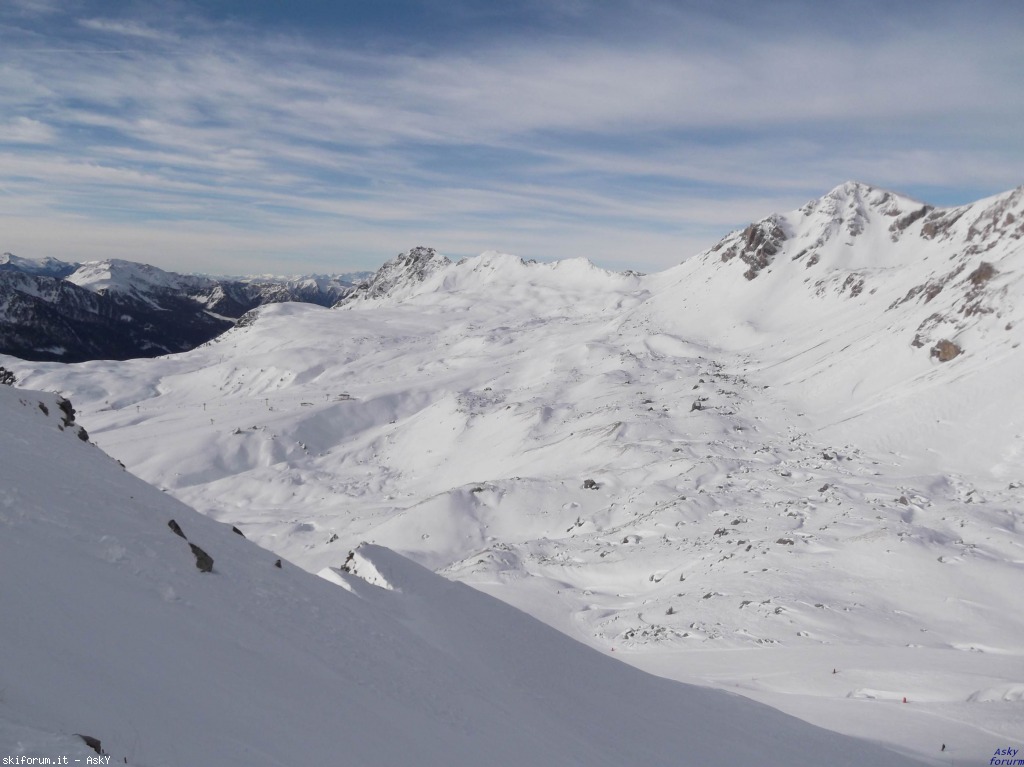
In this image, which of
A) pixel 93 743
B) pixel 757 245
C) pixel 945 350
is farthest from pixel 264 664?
pixel 757 245

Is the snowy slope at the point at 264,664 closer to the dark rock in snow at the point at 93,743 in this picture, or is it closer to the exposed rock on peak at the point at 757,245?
the dark rock in snow at the point at 93,743

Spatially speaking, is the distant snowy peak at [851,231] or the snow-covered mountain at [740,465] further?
the distant snowy peak at [851,231]

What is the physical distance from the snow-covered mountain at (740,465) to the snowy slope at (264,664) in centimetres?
472

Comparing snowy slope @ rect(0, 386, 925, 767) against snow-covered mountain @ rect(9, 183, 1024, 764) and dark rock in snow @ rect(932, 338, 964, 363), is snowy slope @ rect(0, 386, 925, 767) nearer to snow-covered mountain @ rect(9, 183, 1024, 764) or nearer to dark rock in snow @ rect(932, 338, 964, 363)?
snow-covered mountain @ rect(9, 183, 1024, 764)

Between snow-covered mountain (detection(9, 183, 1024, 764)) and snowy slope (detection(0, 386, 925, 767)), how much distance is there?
→ 15.5 feet

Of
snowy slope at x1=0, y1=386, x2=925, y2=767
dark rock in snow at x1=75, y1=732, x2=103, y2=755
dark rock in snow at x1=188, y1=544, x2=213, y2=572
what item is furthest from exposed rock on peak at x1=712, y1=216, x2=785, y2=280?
dark rock in snow at x1=75, y1=732, x2=103, y2=755

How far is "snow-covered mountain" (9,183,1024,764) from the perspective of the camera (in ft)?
66.7

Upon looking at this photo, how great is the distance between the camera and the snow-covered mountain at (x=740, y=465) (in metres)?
20.3

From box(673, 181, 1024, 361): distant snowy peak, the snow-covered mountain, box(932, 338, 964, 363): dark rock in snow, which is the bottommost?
the snow-covered mountain

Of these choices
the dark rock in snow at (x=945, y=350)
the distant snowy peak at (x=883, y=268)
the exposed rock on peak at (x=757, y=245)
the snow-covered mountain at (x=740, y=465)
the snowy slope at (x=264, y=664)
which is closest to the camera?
the snowy slope at (x=264, y=664)

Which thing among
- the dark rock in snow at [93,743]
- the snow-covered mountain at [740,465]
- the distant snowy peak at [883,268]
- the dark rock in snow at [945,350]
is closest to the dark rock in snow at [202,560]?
the dark rock in snow at [93,743]

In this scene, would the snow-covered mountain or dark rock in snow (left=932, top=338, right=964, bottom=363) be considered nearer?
the snow-covered mountain

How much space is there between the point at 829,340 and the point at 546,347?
48.0 meters

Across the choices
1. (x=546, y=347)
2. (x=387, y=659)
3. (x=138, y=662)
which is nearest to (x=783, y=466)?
(x=387, y=659)
